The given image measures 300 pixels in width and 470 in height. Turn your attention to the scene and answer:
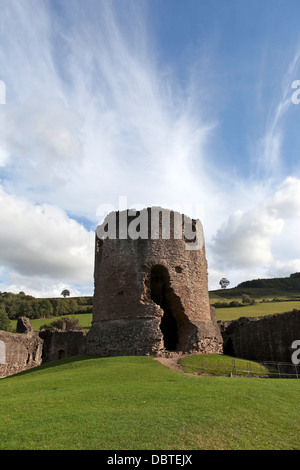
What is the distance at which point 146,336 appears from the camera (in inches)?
730

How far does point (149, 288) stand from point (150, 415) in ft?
41.7

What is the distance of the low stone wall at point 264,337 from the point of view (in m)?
19.3

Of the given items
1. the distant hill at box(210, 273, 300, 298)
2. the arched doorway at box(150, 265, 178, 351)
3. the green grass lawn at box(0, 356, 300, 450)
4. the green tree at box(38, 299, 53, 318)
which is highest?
the distant hill at box(210, 273, 300, 298)

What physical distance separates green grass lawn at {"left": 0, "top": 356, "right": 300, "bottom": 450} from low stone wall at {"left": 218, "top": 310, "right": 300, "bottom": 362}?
25.3 feet

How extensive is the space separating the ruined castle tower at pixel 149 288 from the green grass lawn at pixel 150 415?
21.1 feet

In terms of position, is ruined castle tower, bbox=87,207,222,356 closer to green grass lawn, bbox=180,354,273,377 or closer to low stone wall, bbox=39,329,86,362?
green grass lawn, bbox=180,354,273,377

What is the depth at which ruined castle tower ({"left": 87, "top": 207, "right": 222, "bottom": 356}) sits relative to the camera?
1908 cm

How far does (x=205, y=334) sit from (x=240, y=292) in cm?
6482

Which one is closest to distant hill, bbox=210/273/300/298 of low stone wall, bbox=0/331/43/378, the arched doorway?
low stone wall, bbox=0/331/43/378

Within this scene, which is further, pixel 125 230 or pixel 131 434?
pixel 125 230

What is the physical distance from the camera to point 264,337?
21.5 metres

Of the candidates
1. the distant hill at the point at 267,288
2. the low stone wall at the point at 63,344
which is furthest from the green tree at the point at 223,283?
the low stone wall at the point at 63,344
